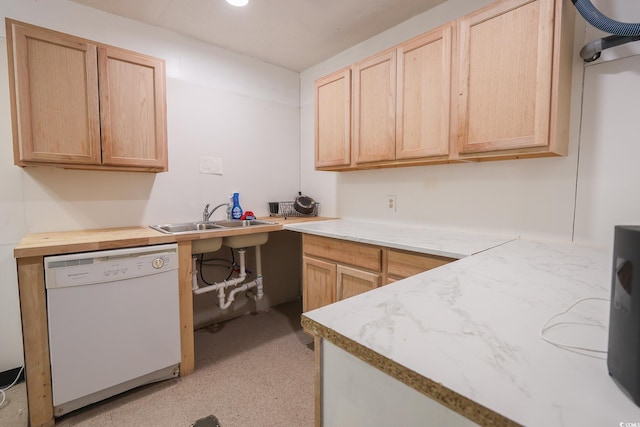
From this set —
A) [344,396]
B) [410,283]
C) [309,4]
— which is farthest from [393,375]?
[309,4]

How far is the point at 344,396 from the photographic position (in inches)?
23.8

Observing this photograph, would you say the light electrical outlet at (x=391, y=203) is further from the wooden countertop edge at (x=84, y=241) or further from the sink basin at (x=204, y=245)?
the sink basin at (x=204, y=245)

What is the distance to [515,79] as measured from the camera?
1.42 m

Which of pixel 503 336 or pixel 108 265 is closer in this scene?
pixel 503 336

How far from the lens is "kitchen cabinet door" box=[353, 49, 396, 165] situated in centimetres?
196

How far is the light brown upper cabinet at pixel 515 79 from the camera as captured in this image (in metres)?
1.32

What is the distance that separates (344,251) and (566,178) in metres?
1.24

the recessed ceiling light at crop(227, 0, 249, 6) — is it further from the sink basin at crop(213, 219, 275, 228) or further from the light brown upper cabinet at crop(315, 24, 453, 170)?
the sink basin at crop(213, 219, 275, 228)

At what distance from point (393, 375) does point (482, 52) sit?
167 cm

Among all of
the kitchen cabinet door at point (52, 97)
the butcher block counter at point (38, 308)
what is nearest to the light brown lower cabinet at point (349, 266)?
the butcher block counter at point (38, 308)

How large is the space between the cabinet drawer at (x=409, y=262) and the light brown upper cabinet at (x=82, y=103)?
5.32 feet

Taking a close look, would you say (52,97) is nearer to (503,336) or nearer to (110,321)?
(110,321)

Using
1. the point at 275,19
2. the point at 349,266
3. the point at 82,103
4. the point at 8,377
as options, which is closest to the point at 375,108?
the point at 275,19

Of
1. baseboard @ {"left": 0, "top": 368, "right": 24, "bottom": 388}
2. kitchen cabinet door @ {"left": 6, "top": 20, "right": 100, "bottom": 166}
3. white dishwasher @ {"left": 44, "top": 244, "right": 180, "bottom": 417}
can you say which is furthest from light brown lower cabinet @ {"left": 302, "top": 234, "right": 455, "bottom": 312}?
baseboard @ {"left": 0, "top": 368, "right": 24, "bottom": 388}
